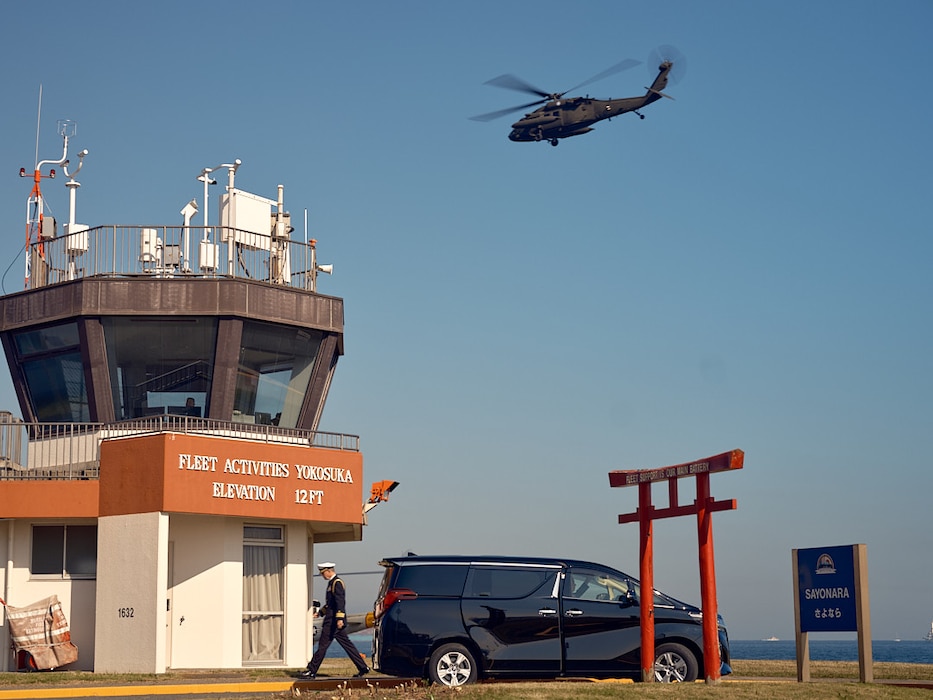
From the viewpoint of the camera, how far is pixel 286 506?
2478cm

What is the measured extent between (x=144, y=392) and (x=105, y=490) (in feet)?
9.81

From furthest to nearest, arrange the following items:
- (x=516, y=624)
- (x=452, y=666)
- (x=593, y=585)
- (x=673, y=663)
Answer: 1. (x=593, y=585)
2. (x=673, y=663)
3. (x=516, y=624)
4. (x=452, y=666)

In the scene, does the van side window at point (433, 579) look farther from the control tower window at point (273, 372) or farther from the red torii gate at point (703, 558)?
the control tower window at point (273, 372)

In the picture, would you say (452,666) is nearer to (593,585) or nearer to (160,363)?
(593,585)

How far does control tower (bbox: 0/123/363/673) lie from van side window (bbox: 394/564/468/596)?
6.92m

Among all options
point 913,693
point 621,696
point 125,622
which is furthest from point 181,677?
point 913,693

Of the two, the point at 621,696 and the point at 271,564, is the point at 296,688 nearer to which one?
the point at 621,696

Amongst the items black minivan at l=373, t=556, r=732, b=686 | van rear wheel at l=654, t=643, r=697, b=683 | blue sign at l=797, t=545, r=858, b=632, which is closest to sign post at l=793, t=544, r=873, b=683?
blue sign at l=797, t=545, r=858, b=632

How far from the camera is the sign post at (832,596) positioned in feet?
58.1

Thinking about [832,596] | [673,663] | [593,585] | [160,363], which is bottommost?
[673,663]

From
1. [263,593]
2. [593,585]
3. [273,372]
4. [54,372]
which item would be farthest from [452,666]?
[54,372]

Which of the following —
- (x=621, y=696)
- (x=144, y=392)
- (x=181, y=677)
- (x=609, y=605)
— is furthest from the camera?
(x=144, y=392)

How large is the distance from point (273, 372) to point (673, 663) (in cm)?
1237

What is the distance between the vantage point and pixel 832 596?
1816 centimetres
